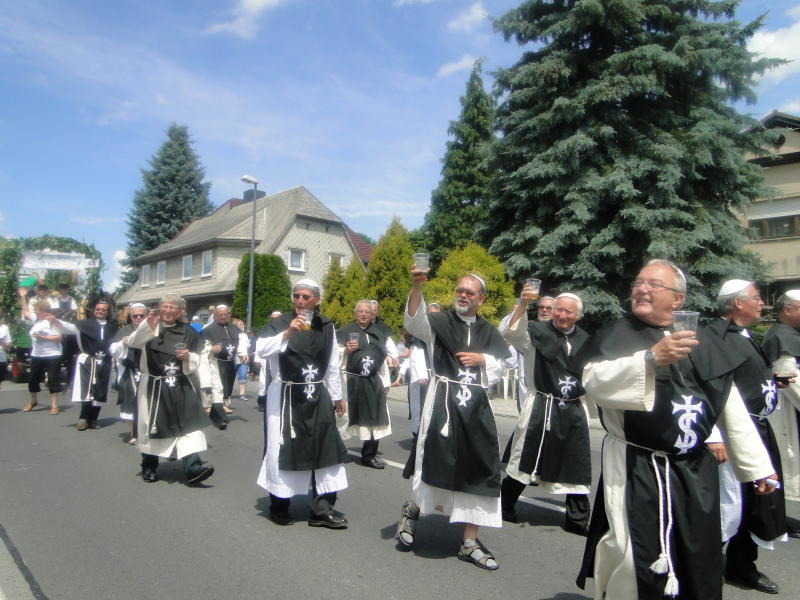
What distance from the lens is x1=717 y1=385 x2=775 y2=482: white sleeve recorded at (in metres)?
3.36

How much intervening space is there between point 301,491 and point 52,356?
8705mm

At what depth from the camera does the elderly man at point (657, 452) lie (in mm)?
2994

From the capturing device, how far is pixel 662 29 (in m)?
17.3

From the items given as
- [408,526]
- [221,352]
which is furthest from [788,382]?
[221,352]

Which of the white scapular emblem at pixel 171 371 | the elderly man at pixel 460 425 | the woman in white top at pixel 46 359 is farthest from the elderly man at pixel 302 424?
the woman in white top at pixel 46 359

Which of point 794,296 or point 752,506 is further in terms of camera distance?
point 794,296

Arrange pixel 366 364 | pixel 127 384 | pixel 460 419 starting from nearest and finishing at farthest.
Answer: pixel 460 419
pixel 366 364
pixel 127 384

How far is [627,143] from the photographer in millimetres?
17016

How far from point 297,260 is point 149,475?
31119 millimetres

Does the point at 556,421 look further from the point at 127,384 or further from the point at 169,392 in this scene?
the point at 127,384

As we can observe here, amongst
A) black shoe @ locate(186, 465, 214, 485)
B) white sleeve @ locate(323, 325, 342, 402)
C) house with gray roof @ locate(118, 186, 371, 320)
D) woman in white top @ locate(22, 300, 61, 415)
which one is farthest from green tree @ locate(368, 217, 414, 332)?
white sleeve @ locate(323, 325, 342, 402)

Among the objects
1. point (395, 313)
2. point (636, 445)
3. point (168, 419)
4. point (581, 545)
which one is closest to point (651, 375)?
point (636, 445)

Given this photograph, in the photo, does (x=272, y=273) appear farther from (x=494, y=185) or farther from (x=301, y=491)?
(x=301, y=491)

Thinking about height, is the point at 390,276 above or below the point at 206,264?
below
